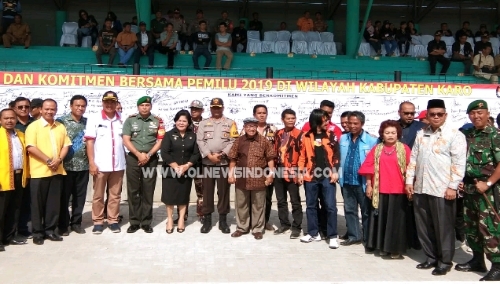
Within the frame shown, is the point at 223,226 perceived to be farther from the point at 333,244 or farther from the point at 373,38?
the point at 373,38

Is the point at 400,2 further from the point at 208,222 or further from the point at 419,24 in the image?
the point at 208,222

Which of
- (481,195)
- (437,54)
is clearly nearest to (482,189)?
(481,195)

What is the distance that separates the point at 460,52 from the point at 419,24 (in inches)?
143

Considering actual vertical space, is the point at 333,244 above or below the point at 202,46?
below

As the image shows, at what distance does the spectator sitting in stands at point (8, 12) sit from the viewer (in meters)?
13.6

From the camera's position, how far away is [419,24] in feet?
57.6

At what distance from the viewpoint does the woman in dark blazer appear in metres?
5.93

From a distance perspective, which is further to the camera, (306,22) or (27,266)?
(306,22)

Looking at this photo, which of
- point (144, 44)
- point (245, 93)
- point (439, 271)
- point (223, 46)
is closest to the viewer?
point (439, 271)

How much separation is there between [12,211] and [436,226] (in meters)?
4.70

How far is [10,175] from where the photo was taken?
5.09 metres

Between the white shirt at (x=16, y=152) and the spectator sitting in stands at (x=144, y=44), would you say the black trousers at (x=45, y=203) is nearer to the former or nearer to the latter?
the white shirt at (x=16, y=152)

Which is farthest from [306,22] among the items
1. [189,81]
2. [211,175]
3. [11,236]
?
[11,236]

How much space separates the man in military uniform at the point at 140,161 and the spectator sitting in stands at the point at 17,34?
9.48m
